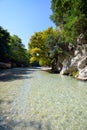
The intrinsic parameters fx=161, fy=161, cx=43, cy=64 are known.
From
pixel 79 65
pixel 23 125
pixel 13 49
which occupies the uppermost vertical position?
pixel 13 49

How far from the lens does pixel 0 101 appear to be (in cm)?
781

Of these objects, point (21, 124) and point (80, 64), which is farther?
point (80, 64)

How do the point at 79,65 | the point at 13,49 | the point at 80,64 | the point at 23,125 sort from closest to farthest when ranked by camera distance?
the point at 23,125 < the point at 80,64 < the point at 79,65 < the point at 13,49

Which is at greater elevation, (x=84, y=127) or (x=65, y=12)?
(x=65, y=12)

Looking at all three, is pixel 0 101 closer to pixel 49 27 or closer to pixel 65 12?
pixel 65 12

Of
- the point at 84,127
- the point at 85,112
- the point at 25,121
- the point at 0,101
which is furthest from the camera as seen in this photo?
the point at 0,101

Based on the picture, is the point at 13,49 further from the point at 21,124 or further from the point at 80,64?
the point at 21,124

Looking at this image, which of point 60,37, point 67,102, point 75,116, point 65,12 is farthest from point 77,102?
point 60,37

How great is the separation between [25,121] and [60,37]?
68.3 ft

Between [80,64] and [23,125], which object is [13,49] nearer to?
[80,64]

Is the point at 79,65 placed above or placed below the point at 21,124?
above

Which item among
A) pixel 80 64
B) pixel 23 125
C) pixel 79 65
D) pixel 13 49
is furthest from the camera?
pixel 13 49

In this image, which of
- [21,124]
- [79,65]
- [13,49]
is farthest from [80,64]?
[13,49]

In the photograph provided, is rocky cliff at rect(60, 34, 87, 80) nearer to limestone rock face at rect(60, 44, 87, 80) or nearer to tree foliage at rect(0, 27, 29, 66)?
limestone rock face at rect(60, 44, 87, 80)
